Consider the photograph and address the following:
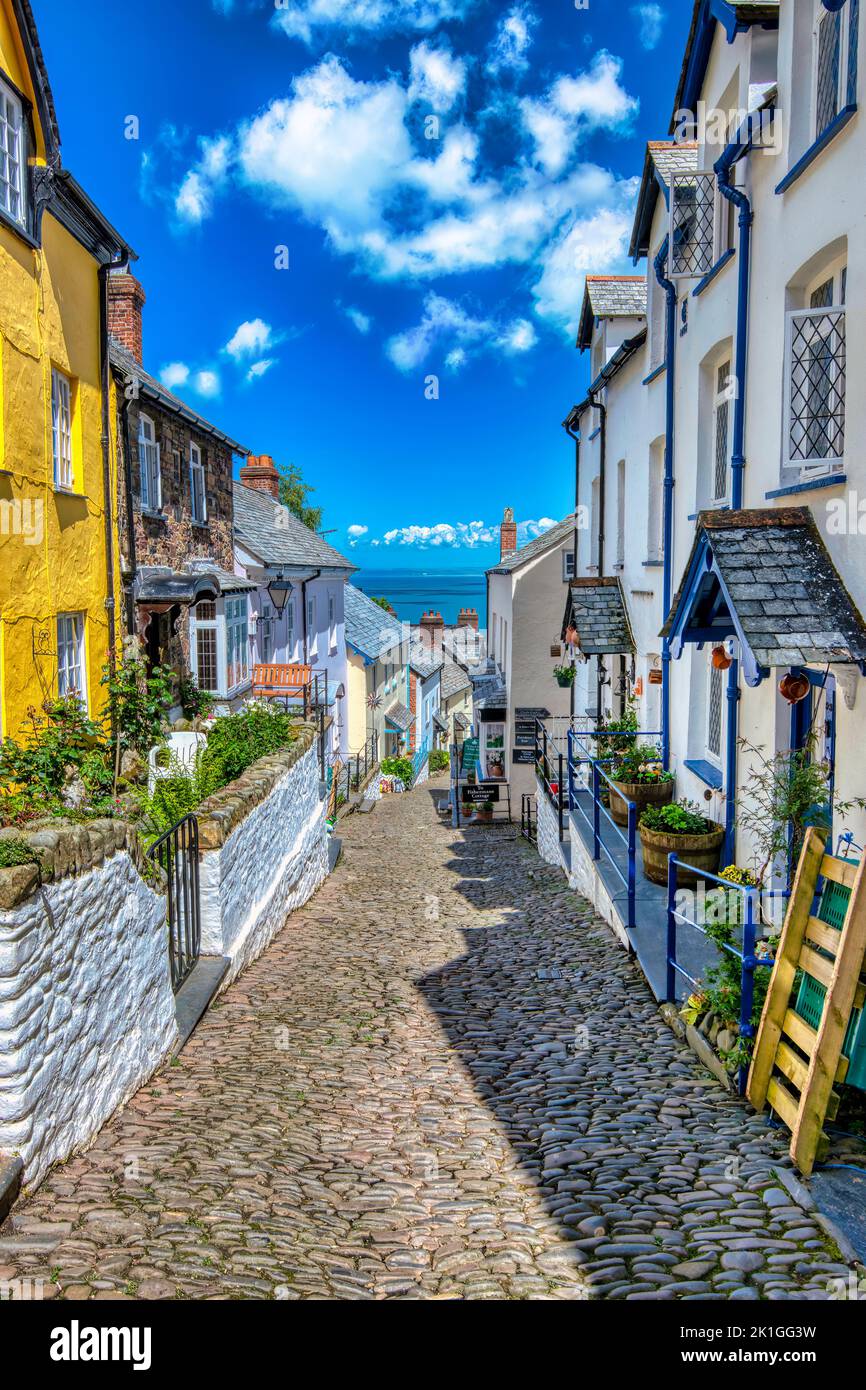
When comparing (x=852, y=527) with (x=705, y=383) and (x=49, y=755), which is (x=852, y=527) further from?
(x=49, y=755)

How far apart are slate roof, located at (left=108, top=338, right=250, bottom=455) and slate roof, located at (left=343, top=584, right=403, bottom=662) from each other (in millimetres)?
16886

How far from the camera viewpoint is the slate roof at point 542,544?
30312 millimetres

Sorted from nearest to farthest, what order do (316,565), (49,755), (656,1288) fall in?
(656,1288) → (49,755) → (316,565)

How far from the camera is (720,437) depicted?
1116 centimetres

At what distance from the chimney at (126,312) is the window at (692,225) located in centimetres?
1075

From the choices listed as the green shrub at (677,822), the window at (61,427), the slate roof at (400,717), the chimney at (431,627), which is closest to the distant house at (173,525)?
the window at (61,427)

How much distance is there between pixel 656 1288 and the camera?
404cm

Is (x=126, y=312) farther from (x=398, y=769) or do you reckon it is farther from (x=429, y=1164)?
(x=398, y=769)

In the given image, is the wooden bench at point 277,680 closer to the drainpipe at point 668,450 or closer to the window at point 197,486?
the window at point 197,486

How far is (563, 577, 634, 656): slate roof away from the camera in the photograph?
1523 centimetres

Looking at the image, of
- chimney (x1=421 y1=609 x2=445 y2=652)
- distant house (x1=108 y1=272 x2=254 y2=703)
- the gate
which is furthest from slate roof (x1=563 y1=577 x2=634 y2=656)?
chimney (x1=421 y1=609 x2=445 y2=652)

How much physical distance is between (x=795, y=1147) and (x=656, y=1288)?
1224 mm

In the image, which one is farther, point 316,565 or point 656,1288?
point 316,565
